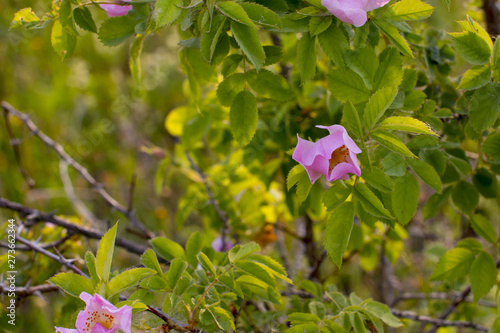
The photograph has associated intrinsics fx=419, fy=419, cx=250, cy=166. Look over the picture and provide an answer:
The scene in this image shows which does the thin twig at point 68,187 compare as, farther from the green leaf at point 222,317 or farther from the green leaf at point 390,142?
the green leaf at point 390,142

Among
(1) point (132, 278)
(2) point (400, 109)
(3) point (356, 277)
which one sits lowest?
(3) point (356, 277)

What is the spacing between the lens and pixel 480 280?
0.92m

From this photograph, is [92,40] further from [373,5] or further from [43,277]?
[373,5]

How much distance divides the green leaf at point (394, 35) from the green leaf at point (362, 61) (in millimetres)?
40

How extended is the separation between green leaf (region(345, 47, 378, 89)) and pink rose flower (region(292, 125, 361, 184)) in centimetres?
16

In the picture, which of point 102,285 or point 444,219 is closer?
point 102,285

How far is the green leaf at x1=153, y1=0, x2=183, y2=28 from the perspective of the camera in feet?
2.02

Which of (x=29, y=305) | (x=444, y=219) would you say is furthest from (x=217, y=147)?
(x=444, y=219)

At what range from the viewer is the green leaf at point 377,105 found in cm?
64

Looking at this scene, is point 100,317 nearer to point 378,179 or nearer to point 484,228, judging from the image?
point 378,179

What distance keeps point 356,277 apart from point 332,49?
166 centimetres

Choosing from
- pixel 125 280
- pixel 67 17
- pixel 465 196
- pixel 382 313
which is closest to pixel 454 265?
pixel 465 196

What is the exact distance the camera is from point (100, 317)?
609mm

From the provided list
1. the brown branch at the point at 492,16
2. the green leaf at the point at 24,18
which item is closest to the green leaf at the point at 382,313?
the green leaf at the point at 24,18
